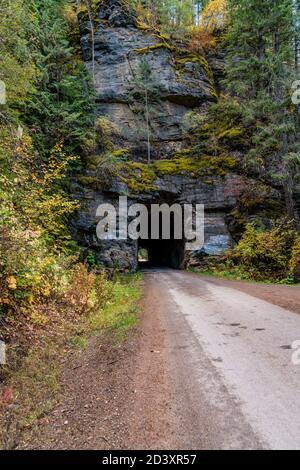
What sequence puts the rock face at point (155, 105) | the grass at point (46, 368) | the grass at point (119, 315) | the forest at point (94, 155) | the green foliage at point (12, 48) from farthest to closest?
the rock face at point (155, 105) → the green foliage at point (12, 48) → the grass at point (119, 315) → the forest at point (94, 155) → the grass at point (46, 368)

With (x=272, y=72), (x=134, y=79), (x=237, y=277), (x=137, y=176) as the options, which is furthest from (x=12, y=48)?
(x=134, y=79)

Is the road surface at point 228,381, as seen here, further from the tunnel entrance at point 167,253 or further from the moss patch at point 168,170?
the tunnel entrance at point 167,253

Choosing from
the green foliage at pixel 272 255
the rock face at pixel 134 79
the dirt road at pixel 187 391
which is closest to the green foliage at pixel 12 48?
the dirt road at pixel 187 391

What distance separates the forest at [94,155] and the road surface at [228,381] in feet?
4.66

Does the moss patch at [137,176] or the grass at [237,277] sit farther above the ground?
the moss patch at [137,176]

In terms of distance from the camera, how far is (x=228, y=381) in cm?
373

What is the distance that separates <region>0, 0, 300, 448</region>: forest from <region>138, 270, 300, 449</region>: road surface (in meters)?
1.42

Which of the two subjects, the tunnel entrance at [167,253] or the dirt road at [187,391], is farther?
the tunnel entrance at [167,253]

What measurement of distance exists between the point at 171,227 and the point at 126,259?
8.03m

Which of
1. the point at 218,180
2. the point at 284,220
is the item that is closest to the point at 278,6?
the point at 218,180

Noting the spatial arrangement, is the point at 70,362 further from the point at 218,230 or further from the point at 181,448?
the point at 218,230

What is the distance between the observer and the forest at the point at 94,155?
5668 mm

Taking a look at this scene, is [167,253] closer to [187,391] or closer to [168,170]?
[168,170]

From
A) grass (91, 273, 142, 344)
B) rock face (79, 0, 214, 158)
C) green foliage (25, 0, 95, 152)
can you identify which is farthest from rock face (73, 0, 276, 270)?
grass (91, 273, 142, 344)
